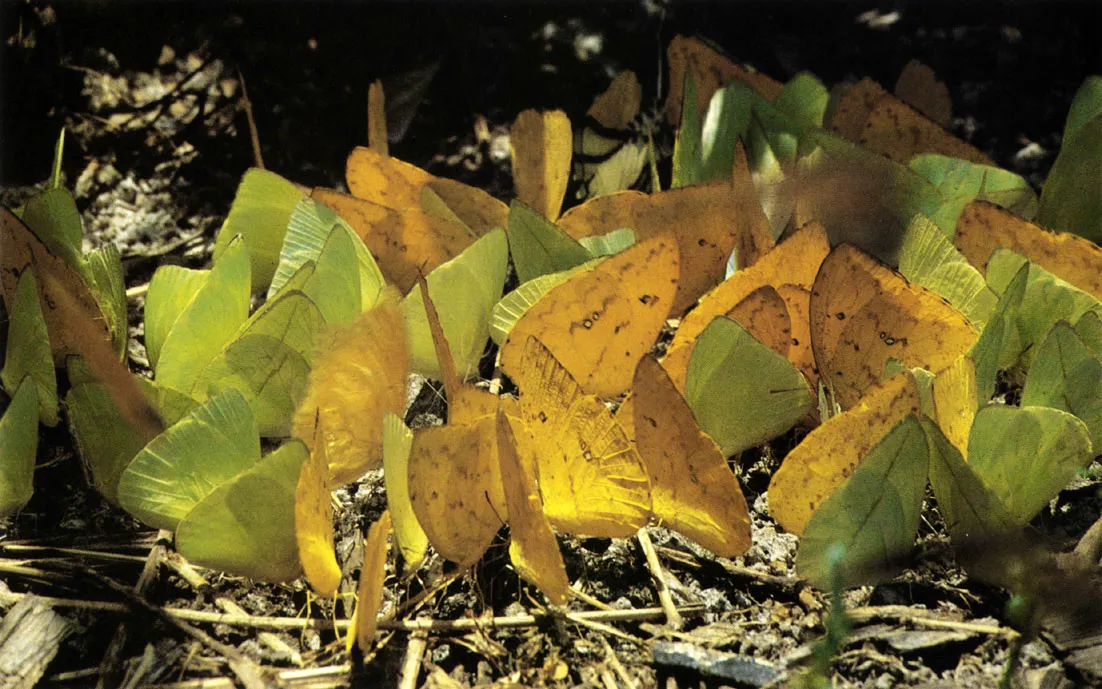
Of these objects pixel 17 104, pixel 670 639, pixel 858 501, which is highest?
pixel 17 104

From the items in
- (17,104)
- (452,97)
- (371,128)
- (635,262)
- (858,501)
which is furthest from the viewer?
(452,97)

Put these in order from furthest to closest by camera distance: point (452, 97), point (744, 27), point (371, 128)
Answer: point (744, 27)
point (452, 97)
point (371, 128)

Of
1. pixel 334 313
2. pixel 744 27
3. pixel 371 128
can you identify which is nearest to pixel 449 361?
pixel 334 313

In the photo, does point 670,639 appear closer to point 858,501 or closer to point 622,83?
point 858,501

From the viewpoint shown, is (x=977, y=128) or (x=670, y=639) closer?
(x=670, y=639)

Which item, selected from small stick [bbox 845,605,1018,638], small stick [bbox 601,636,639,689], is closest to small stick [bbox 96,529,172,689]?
small stick [bbox 601,636,639,689]

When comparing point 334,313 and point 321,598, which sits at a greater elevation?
point 334,313
